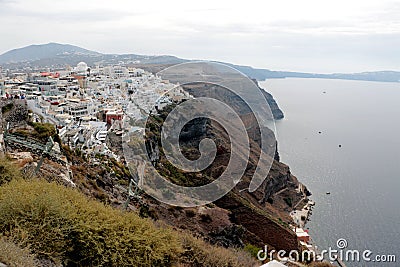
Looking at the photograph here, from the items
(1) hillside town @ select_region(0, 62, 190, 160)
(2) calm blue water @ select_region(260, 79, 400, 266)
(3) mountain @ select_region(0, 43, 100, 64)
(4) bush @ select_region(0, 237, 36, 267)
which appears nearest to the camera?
(4) bush @ select_region(0, 237, 36, 267)

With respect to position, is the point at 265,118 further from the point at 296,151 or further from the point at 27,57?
the point at 27,57

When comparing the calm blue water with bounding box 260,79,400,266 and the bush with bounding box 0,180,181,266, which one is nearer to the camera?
the bush with bounding box 0,180,181,266

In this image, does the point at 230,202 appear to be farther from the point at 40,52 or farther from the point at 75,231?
the point at 40,52

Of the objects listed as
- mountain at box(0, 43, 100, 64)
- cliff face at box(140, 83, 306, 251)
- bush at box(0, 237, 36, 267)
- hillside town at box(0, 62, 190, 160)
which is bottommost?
cliff face at box(140, 83, 306, 251)

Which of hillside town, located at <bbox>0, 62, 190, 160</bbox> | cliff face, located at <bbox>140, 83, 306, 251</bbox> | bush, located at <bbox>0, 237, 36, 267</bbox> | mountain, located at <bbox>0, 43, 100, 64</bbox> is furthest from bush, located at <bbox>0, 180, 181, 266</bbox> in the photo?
mountain, located at <bbox>0, 43, 100, 64</bbox>

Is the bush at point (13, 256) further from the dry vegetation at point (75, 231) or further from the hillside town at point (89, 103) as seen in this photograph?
the hillside town at point (89, 103)

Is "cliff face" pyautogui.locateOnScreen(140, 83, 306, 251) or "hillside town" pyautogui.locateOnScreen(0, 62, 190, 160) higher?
"hillside town" pyautogui.locateOnScreen(0, 62, 190, 160)

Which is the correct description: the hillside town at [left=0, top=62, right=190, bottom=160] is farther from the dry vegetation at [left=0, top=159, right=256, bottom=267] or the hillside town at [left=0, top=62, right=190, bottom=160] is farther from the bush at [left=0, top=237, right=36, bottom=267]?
the bush at [left=0, top=237, right=36, bottom=267]

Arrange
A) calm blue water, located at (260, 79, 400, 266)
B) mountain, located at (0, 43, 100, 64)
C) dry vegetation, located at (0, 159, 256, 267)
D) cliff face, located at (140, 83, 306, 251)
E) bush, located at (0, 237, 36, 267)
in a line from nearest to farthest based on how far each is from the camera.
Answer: bush, located at (0, 237, 36, 267) → dry vegetation, located at (0, 159, 256, 267) → cliff face, located at (140, 83, 306, 251) → calm blue water, located at (260, 79, 400, 266) → mountain, located at (0, 43, 100, 64)
